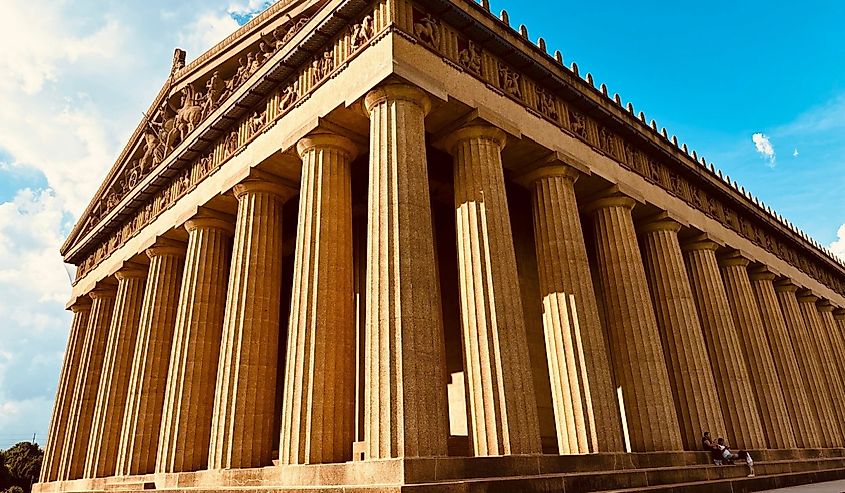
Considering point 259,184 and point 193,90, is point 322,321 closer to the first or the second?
point 259,184

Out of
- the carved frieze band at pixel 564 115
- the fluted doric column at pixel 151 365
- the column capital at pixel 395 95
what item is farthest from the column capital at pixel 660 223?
the fluted doric column at pixel 151 365

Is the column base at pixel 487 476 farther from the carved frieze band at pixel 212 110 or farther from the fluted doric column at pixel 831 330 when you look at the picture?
the fluted doric column at pixel 831 330

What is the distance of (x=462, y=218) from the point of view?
14.8 m

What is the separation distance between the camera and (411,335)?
11750mm

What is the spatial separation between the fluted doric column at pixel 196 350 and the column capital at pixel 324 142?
640 cm

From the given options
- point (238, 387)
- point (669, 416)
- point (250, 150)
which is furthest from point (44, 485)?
point (669, 416)

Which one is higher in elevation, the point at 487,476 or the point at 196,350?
Result: the point at 196,350

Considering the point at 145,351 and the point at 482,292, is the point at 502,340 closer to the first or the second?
the point at 482,292

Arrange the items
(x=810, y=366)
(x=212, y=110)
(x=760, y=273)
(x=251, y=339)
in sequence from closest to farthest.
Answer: (x=251, y=339) < (x=212, y=110) < (x=760, y=273) < (x=810, y=366)

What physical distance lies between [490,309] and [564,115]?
884cm

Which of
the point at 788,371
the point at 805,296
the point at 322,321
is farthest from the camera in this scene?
the point at 805,296

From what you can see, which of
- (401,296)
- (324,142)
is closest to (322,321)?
(401,296)

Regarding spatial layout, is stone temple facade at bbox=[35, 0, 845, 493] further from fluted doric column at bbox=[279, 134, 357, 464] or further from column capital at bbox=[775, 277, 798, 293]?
column capital at bbox=[775, 277, 798, 293]

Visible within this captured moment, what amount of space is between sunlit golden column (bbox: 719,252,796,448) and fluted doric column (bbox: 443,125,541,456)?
1547 centimetres
